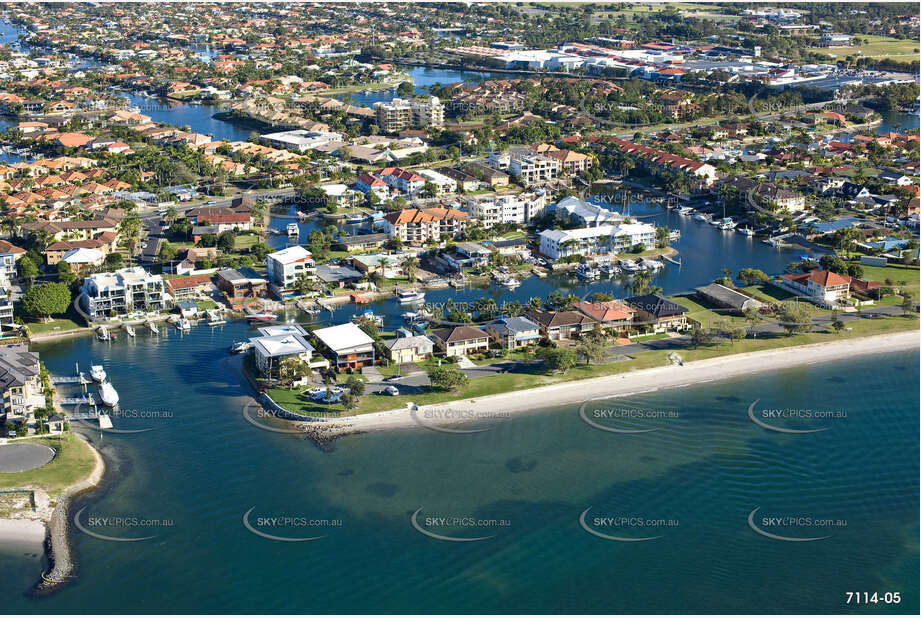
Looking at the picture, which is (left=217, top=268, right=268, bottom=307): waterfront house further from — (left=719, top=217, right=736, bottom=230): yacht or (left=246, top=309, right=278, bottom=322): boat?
Result: (left=719, top=217, right=736, bottom=230): yacht

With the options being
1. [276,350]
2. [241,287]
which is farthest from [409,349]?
[241,287]

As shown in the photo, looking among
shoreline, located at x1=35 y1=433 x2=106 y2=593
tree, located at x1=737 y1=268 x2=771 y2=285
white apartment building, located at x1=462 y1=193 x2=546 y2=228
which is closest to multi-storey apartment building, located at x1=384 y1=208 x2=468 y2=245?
white apartment building, located at x1=462 y1=193 x2=546 y2=228

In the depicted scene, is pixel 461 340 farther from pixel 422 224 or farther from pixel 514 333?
pixel 422 224

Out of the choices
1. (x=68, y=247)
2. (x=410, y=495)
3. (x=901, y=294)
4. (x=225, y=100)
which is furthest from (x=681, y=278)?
(x=225, y=100)

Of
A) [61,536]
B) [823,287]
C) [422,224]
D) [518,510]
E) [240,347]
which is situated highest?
[422,224]

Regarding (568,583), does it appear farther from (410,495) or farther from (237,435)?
(237,435)

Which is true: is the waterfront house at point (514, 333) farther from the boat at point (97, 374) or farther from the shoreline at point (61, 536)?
the shoreline at point (61, 536)
